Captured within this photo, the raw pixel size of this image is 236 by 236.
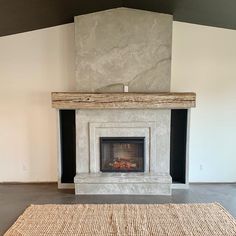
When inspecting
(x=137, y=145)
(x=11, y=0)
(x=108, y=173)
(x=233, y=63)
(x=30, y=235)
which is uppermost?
(x=11, y=0)

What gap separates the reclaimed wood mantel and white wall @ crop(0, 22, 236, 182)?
548 millimetres

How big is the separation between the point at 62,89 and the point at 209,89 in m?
2.34

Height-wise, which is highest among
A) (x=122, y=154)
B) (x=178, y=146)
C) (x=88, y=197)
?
(x=178, y=146)

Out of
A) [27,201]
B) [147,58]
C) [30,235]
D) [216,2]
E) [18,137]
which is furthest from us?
[18,137]

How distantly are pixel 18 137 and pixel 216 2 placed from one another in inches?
140

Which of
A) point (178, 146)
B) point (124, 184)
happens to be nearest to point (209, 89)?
point (178, 146)

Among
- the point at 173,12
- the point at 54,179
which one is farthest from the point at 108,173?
the point at 173,12

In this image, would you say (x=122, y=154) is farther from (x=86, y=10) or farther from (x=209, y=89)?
(x=86, y=10)

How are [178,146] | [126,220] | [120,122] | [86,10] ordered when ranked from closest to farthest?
1. [126,220]
2. [86,10]
3. [120,122]
4. [178,146]

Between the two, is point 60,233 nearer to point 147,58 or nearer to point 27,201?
point 27,201

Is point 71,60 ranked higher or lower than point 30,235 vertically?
higher

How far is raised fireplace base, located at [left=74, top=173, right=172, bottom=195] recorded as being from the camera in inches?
185

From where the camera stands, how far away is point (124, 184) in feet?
15.4

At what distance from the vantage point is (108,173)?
484 centimetres
